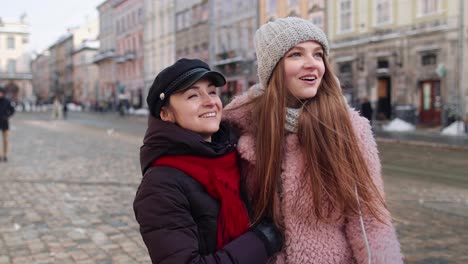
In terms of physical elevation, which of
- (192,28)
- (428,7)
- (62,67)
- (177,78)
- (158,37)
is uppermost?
(62,67)

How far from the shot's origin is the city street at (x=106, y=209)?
15.0ft

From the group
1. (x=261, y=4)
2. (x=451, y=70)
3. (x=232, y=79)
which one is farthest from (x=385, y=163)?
(x=232, y=79)

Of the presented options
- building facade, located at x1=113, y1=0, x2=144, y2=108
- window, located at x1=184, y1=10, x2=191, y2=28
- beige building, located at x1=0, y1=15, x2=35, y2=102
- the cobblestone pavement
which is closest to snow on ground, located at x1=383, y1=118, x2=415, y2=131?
the cobblestone pavement

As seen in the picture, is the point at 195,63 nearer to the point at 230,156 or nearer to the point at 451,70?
the point at 230,156

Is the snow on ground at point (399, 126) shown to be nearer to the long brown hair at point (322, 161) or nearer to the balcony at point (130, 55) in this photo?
the long brown hair at point (322, 161)

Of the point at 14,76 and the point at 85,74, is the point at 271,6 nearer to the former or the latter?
the point at 85,74

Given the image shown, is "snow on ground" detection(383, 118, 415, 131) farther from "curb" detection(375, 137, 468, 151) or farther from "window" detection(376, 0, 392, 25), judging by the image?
"window" detection(376, 0, 392, 25)

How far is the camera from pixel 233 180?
1.69 metres

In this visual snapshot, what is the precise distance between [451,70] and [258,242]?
22403 millimetres

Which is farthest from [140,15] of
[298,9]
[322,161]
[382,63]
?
[322,161]

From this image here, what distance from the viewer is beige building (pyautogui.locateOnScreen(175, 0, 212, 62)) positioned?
4216cm

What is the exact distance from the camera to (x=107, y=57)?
66.0 metres

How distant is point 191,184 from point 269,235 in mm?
333

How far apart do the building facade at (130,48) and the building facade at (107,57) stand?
163 centimetres
